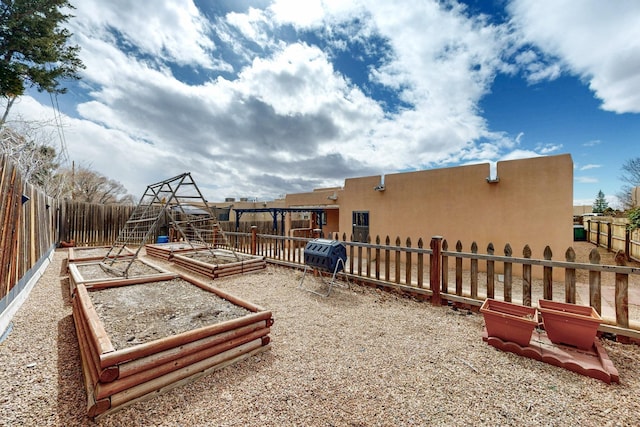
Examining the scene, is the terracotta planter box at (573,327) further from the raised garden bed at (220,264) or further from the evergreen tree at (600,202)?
the evergreen tree at (600,202)

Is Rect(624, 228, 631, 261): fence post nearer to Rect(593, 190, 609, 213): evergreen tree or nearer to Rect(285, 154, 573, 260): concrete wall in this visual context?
Rect(285, 154, 573, 260): concrete wall

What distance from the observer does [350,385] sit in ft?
7.50

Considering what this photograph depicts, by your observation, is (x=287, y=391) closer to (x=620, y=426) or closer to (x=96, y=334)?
(x=96, y=334)

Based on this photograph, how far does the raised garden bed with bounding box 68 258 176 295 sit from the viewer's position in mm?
4586

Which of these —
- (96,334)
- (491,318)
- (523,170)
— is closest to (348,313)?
(491,318)

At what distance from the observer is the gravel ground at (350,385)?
189cm

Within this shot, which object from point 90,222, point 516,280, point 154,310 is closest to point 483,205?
point 516,280

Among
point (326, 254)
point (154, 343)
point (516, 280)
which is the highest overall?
point (326, 254)

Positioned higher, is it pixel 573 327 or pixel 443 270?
pixel 443 270

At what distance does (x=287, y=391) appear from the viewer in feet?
7.24

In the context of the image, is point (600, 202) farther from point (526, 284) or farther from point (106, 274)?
point (106, 274)

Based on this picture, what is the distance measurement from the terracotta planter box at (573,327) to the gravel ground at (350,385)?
34 cm

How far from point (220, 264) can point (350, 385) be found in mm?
5413

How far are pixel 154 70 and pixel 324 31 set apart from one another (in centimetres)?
600
